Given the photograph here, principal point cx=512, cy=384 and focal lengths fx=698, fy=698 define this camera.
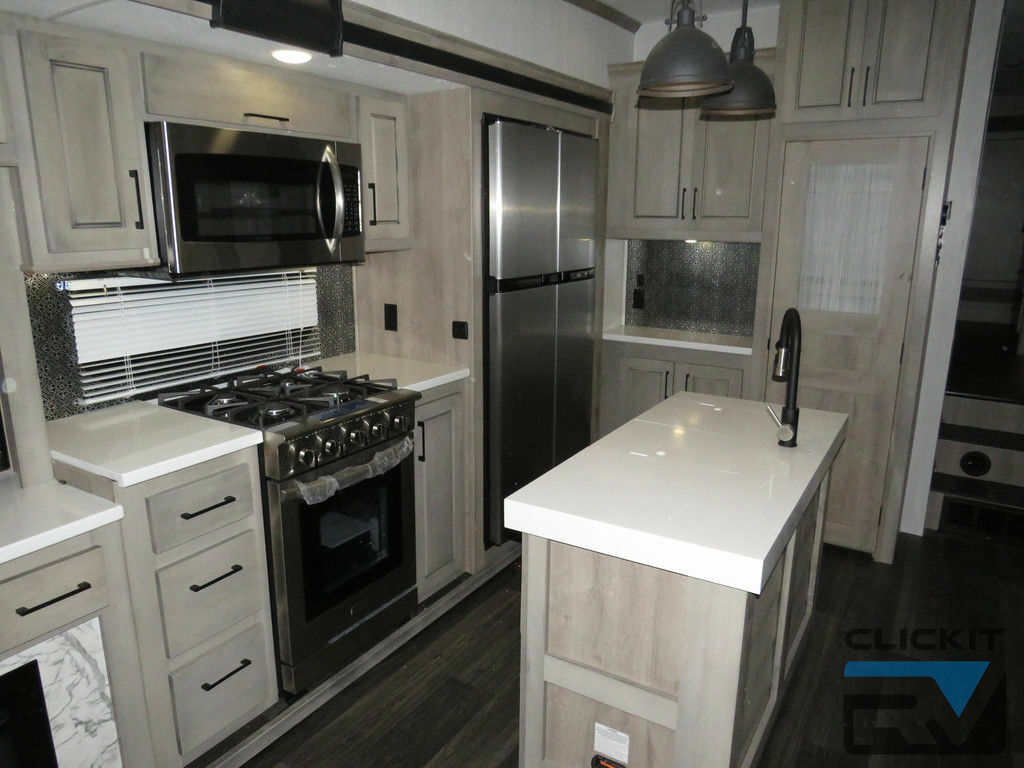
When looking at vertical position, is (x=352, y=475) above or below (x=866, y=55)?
below

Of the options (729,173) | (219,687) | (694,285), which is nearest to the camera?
(219,687)

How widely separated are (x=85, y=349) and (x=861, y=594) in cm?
325

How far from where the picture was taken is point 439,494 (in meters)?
2.92

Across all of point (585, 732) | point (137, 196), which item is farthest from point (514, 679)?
point (137, 196)

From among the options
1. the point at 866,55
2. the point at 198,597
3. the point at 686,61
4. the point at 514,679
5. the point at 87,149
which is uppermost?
the point at 866,55

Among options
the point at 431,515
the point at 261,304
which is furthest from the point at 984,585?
the point at 261,304

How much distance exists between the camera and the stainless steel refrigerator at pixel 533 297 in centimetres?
297

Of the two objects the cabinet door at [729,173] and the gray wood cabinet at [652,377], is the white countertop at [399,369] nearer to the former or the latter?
the gray wood cabinet at [652,377]

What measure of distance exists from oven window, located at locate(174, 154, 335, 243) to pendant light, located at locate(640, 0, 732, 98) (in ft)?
3.97

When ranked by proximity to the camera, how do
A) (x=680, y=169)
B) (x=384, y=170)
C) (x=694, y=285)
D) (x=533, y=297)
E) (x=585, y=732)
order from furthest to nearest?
(x=694, y=285), (x=680, y=169), (x=533, y=297), (x=384, y=170), (x=585, y=732)

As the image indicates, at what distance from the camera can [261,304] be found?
9.43 feet

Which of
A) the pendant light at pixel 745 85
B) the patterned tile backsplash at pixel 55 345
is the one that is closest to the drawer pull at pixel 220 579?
the patterned tile backsplash at pixel 55 345

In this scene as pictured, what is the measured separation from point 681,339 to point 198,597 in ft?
9.34

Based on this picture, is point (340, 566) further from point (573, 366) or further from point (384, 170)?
point (573, 366)
